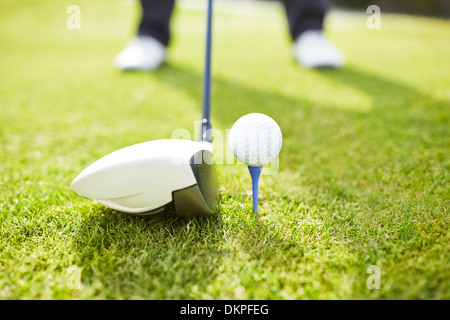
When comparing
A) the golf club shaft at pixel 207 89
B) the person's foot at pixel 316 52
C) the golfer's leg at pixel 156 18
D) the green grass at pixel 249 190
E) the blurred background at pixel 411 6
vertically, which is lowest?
the green grass at pixel 249 190

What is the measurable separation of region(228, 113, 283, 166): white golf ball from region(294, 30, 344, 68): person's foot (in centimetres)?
273

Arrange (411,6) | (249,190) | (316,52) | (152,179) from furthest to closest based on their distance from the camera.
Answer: (411,6), (316,52), (249,190), (152,179)

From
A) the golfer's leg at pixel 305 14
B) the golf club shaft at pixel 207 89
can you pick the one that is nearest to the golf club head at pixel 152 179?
the golf club shaft at pixel 207 89

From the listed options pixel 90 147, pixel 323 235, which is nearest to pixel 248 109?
pixel 90 147

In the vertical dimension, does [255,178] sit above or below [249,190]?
above

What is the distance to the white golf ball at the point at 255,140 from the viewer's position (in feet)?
3.73

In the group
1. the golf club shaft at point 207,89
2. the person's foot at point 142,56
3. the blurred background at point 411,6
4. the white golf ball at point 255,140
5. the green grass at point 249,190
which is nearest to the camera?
the green grass at point 249,190

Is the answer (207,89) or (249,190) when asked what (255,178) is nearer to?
(249,190)

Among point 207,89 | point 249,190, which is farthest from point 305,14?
point 249,190

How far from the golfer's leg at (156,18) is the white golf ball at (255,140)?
3.04 meters

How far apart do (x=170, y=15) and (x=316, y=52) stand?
1.70 metres

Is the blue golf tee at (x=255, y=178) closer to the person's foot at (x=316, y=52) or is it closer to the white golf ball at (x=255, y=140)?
the white golf ball at (x=255, y=140)

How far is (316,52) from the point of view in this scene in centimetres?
368
